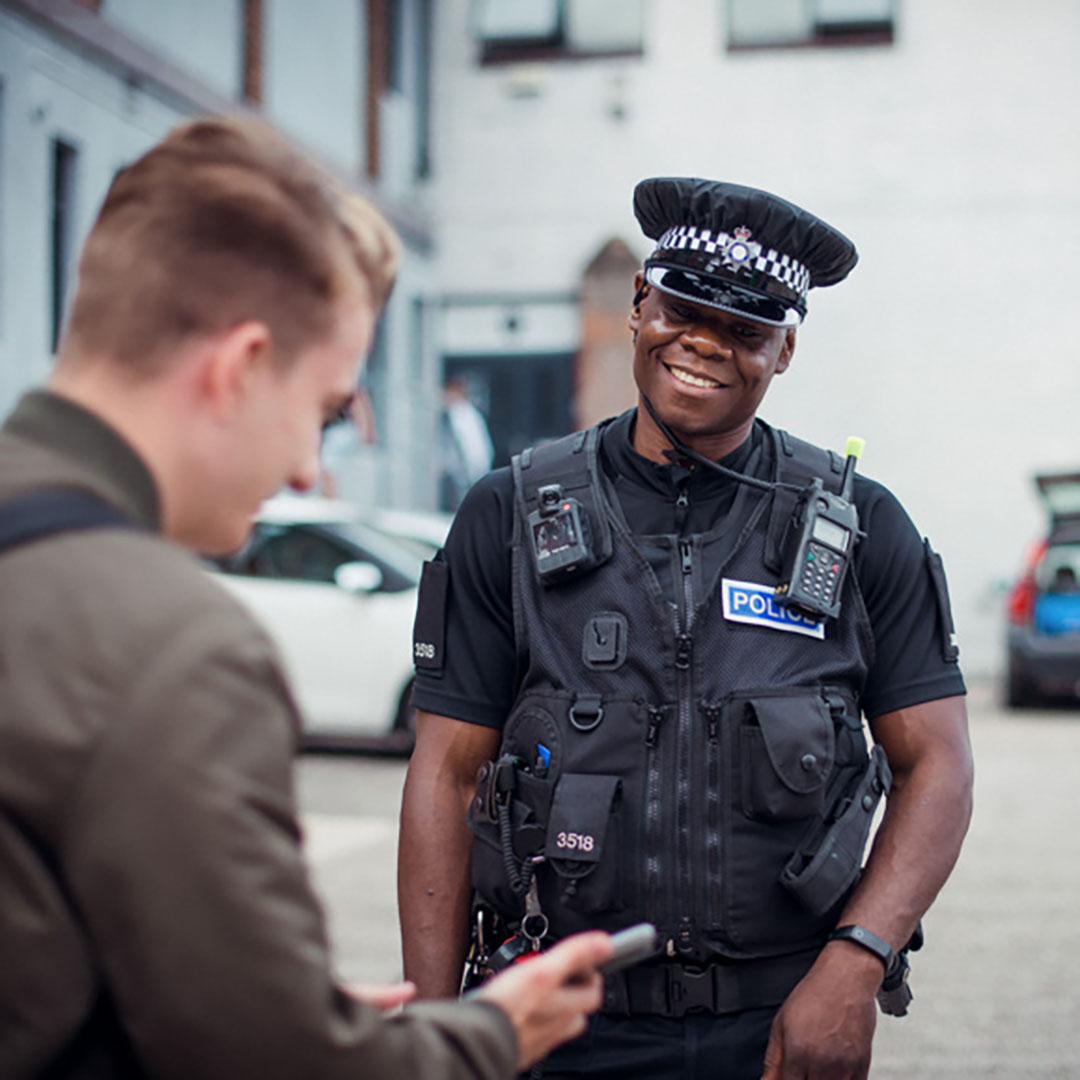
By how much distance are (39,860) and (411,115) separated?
2050 cm

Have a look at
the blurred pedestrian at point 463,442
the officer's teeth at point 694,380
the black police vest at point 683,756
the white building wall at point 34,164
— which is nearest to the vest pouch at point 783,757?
the black police vest at point 683,756

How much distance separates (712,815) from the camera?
2426 mm

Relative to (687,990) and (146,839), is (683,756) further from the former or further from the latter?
(146,839)

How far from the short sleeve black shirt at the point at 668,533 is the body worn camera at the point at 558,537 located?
0.09 m

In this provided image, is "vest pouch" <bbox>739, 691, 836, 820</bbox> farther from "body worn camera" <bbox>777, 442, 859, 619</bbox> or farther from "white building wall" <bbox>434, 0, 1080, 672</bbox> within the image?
"white building wall" <bbox>434, 0, 1080, 672</bbox>

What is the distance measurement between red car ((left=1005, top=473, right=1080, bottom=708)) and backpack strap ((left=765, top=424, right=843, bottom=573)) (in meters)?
11.5

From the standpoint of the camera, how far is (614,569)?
8.42 feet

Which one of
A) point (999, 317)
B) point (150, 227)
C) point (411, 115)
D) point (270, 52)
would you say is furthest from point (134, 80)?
point (150, 227)

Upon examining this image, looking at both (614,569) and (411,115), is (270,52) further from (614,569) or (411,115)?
(614,569)

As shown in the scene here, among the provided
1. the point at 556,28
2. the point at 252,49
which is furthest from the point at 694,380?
the point at 556,28

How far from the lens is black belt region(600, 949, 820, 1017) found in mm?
2428

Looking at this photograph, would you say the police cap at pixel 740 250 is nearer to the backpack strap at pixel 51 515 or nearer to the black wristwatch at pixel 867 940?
the black wristwatch at pixel 867 940

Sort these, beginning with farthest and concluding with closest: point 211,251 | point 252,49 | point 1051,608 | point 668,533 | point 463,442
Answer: point 463,442, point 252,49, point 1051,608, point 668,533, point 211,251

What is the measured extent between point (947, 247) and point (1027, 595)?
699cm
